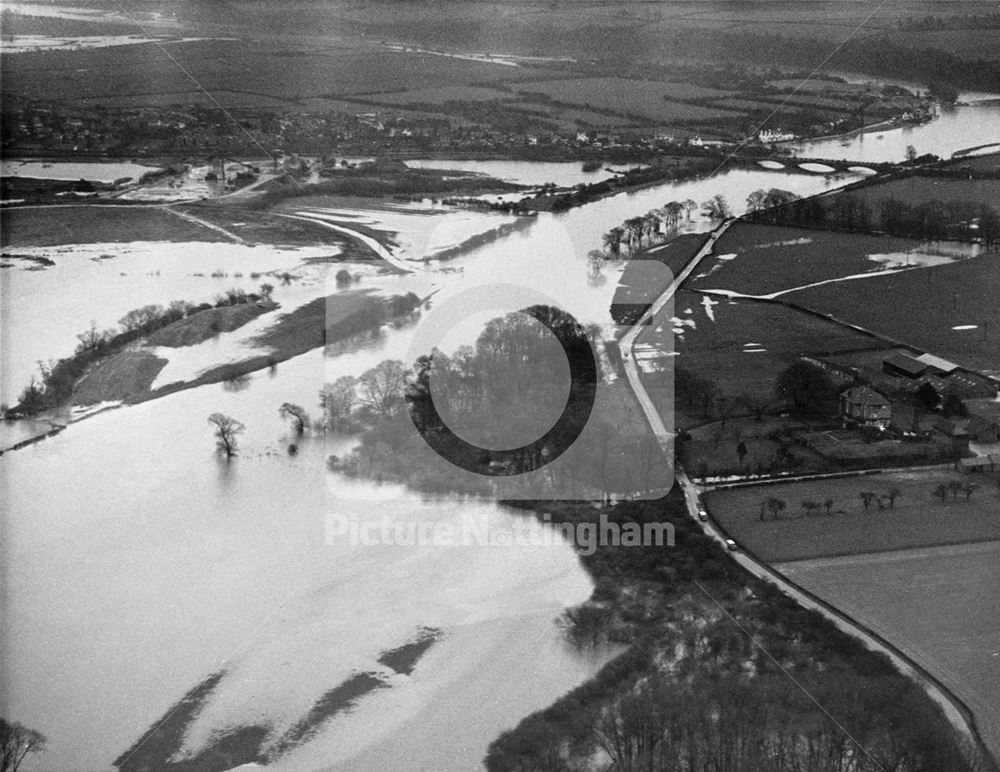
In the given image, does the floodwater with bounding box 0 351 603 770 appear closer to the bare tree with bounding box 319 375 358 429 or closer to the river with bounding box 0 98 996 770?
the river with bounding box 0 98 996 770

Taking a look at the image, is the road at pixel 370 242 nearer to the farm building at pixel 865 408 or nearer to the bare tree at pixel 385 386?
the bare tree at pixel 385 386

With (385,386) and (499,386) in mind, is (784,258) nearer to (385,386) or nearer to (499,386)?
(499,386)

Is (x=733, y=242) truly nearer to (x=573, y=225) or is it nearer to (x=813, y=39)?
(x=573, y=225)

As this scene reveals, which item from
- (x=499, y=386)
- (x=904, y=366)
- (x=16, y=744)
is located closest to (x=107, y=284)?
(x=499, y=386)

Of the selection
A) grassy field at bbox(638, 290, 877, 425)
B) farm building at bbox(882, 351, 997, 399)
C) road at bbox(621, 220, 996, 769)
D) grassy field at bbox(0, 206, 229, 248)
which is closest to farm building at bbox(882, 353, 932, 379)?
farm building at bbox(882, 351, 997, 399)

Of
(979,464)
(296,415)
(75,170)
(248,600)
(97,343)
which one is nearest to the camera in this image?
(248,600)

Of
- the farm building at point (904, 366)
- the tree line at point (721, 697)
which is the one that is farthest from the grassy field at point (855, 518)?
the farm building at point (904, 366)

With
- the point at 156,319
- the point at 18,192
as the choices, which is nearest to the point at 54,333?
the point at 156,319

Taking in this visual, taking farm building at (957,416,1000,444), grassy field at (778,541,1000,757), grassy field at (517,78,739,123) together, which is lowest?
grassy field at (778,541,1000,757)
